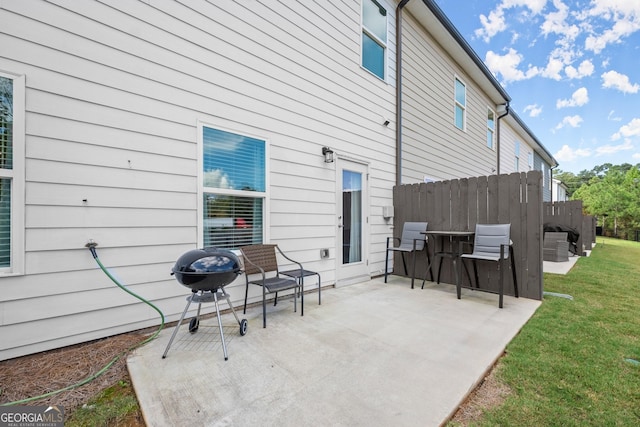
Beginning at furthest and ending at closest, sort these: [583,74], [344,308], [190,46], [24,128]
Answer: [583,74] → [344,308] → [190,46] → [24,128]

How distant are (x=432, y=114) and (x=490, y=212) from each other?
136 inches

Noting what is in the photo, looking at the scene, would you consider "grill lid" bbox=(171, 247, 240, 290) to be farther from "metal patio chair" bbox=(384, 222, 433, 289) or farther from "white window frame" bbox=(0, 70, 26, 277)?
"metal patio chair" bbox=(384, 222, 433, 289)

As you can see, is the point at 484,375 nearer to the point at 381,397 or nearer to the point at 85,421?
the point at 381,397

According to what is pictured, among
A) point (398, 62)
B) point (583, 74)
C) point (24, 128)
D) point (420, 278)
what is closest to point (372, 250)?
point (420, 278)

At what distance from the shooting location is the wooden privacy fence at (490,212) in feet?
12.1

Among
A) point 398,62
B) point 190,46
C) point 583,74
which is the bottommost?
point 190,46

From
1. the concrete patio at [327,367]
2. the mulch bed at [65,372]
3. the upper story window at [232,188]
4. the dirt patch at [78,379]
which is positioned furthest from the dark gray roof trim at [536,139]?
the mulch bed at [65,372]

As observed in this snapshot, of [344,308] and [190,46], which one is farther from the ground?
[190,46]

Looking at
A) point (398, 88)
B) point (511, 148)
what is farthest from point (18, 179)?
point (511, 148)

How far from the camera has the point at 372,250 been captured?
16.4 ft

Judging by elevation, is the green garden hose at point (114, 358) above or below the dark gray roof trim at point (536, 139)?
below

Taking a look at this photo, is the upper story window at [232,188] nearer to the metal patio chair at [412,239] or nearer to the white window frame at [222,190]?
the white window frame at [222,190]

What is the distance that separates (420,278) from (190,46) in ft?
16.1
